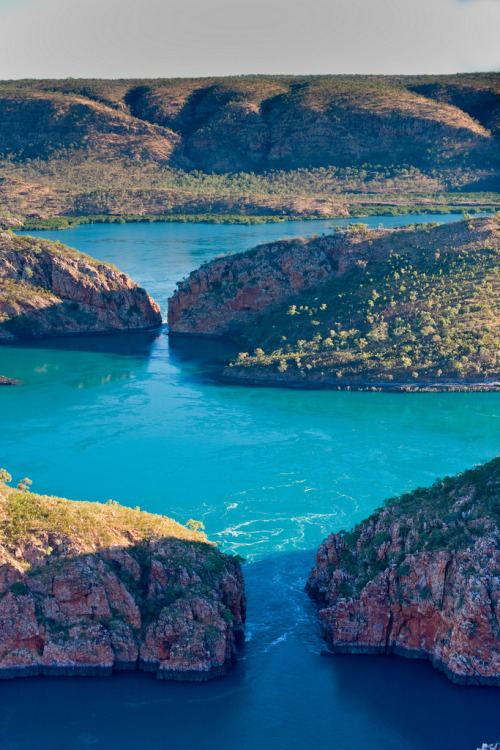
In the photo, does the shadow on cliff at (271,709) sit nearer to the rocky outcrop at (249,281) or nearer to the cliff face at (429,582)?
the cliff face at (429,582)

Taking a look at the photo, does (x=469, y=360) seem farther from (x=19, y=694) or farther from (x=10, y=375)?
(x=19, y=694)

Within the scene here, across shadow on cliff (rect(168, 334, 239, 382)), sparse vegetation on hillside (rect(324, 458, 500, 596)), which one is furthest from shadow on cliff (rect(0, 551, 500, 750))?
shadow on cliff (rect(168, 334, 239, 382))

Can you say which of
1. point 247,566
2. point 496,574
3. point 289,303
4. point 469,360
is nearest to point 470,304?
point 469,360

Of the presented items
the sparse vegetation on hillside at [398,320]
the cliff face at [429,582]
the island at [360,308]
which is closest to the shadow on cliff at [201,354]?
the island at [360,308]

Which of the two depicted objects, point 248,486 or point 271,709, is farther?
point 248,486

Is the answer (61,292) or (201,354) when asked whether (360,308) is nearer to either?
(201,354)

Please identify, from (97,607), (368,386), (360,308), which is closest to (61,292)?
(360,308)
